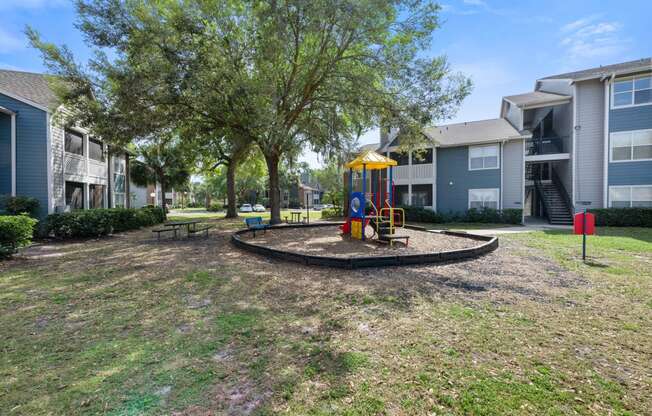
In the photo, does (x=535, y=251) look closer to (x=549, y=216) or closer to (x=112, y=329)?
(x=112, y=329)

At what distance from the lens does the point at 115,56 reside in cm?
1204

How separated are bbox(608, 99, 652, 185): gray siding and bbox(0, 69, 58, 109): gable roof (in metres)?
29.1

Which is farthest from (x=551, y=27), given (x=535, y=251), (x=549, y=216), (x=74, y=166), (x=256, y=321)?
(x=74, y=166)

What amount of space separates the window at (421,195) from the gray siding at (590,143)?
889cm

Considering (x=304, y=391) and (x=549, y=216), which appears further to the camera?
(x=549, y=216)

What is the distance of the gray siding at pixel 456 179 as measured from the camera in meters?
20.5

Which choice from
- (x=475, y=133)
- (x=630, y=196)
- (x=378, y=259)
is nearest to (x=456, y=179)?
(x=475, y=133)

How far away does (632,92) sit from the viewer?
1667 cm

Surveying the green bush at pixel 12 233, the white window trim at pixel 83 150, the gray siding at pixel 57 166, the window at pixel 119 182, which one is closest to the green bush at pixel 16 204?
the gray siding at pixel 57 166

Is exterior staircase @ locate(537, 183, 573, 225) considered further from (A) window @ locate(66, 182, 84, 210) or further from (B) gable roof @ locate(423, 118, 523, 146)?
(A) window @ locate(66, 182, 84, 210)

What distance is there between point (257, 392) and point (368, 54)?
13.8 metres

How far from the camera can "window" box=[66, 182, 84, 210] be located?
15.9 meters

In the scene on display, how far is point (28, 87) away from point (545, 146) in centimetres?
3192

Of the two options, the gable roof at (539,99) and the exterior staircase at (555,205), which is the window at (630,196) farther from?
the gable roof at (539,99)
